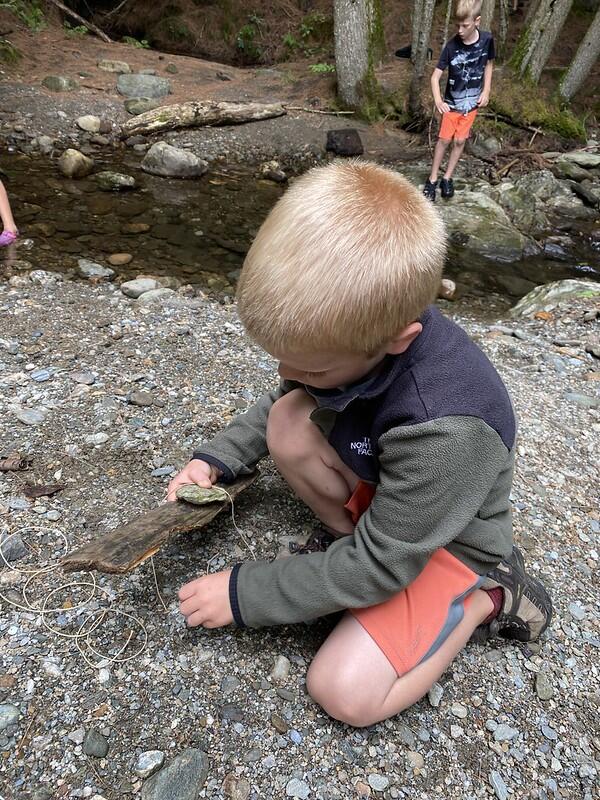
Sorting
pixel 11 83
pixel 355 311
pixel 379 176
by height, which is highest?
pixel 379 176

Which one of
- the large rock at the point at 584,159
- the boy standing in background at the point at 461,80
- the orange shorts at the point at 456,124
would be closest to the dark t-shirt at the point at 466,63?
the boy standing in background at the point at 461,80

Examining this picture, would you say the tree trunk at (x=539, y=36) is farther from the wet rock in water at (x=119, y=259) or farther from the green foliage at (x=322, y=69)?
the wet rock in water at (x=119, y=259)

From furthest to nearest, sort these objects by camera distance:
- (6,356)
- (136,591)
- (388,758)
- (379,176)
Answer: (6,356) → (136,591) → (388,758) → (379,176)

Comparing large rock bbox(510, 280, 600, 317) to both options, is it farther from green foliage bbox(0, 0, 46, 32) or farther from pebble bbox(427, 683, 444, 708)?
green foliage bbox(0, 0, 46, 32)

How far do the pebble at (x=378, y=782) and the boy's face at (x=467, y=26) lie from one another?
7.06 metres

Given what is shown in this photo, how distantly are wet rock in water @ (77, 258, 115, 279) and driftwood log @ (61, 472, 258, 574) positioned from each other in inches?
134

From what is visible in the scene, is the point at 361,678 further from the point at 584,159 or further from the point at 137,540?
the point at 584,159

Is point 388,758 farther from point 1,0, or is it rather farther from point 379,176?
point 1,0

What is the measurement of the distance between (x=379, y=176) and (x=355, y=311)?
0.38 meters

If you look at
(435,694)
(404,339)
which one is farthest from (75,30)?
(435,694)

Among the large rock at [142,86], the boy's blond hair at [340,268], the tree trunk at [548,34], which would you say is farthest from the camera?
the tree trunk at [548,34]

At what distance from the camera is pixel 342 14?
8727 mm

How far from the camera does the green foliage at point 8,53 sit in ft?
28.9

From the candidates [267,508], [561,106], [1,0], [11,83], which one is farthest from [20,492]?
[1,0]
